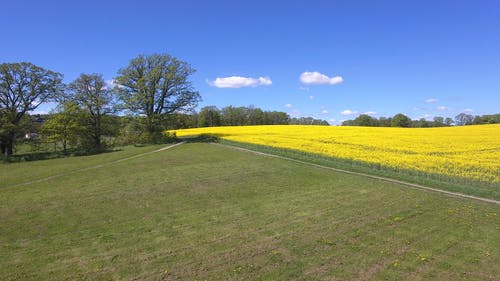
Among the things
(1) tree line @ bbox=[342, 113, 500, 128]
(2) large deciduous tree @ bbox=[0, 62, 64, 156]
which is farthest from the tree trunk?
(1) tree line @ bbox=[342, 113, 500, 128]

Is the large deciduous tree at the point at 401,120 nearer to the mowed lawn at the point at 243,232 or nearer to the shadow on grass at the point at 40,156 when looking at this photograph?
the shadow on grass at the point at 40,156

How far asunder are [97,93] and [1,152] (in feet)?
45.0

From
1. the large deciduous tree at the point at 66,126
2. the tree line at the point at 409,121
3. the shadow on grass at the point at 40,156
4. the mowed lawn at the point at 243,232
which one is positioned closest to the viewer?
the mowed lawn at the point at 243,232

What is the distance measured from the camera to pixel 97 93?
43.7 m

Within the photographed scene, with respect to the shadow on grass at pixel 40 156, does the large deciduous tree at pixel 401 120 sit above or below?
above

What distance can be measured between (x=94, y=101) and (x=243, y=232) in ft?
137

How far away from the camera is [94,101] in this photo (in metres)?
43.2

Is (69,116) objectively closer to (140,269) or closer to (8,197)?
(8,197)

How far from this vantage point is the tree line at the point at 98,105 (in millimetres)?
37812

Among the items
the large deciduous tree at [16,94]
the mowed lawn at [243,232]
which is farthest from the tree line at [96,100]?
the mowed lawn at [243,232]

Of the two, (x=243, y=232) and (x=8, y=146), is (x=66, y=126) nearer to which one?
(x=8, y=146)

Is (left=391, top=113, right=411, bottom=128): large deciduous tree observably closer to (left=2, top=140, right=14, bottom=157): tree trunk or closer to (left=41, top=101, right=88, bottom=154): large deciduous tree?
(left=41, top=101, right=88, bottom=154): large deciduous tree

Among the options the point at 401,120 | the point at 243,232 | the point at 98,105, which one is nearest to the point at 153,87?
the point at 98,105

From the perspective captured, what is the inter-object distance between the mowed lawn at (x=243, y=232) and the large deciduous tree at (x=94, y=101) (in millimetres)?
28418
